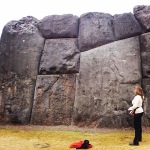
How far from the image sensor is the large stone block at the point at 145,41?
9750 mm

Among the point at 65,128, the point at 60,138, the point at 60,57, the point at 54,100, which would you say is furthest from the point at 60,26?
the point at 60,138

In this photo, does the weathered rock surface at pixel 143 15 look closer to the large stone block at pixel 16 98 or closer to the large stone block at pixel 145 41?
the large stone block at pixel 145 41

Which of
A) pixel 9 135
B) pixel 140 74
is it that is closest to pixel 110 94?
pixel 140 74

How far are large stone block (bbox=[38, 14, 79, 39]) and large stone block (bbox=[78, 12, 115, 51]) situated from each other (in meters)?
0.27

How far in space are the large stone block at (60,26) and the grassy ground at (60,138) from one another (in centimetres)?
333

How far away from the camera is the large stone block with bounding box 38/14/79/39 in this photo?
10664 mm

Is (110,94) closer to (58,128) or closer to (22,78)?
(58,128)

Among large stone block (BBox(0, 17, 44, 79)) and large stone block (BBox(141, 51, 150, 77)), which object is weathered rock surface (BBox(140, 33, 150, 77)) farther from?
large stone block (BBox(0, 17, 44, 79))

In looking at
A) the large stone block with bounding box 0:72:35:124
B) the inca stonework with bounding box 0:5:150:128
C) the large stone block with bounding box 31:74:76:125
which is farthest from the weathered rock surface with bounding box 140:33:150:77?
the large stone block with bounding box 0:72:35:124

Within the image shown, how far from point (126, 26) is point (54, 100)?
3466 millimetres

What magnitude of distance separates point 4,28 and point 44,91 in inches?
117

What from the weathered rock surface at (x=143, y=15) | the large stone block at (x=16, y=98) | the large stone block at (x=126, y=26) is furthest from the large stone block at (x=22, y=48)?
the weathered rock surface at (x=143, y=15)

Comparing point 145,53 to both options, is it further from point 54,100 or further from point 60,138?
point 60,138

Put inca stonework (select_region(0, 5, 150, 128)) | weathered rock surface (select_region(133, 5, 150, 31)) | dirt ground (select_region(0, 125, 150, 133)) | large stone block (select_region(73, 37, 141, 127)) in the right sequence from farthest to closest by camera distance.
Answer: weathered rock surface (select_region(133, 5, 150, 31)) < inca stonework (select_region(0, 5, 150, 128)) < large stone block (select_region(73, 37, 141, 127)) < dirt ground (select_region(0, 125, 150, 133))
